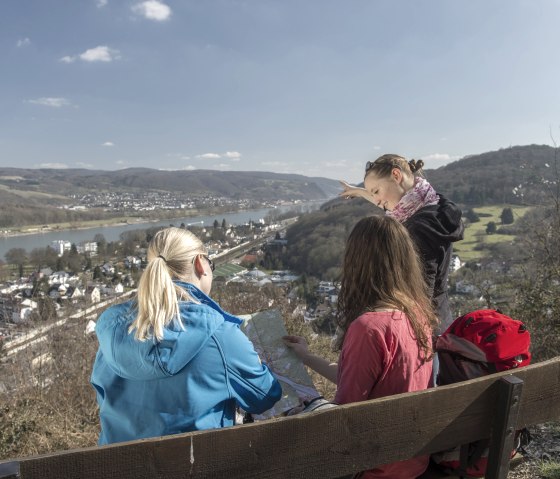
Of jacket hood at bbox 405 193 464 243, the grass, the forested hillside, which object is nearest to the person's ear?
jacket hood at bbox 405 193 464 243

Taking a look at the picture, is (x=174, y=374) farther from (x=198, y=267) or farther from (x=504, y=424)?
(x=504, y=424)

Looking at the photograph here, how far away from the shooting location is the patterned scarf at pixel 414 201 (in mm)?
2432

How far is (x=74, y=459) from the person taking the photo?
951 millimetres

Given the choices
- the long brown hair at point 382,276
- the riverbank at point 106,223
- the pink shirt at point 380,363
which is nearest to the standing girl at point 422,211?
the long brown hair at point 382,276

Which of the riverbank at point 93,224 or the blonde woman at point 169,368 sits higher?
the blonde woman at point 169,368

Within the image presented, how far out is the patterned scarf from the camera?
2.43m

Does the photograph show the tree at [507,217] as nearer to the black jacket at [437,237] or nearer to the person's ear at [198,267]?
the black jacket at [437,237]

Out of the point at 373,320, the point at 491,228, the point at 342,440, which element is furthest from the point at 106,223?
the point at 342,440

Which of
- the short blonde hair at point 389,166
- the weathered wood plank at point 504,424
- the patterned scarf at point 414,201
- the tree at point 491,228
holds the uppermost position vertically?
the short blonde hair at point 389,166

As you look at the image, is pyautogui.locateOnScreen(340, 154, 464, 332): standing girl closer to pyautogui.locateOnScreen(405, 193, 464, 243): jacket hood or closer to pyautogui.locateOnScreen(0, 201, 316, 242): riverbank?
pyautogui.locateOnScreen(405, 193, 464, 243): jacket hood

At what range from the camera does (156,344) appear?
1418 mm

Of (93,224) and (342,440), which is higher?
(342,440)

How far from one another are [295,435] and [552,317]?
5.07m

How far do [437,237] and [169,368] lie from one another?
5.09ft
